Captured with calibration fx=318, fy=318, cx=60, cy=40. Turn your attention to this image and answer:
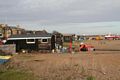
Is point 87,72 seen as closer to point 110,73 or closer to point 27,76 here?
point 110,73

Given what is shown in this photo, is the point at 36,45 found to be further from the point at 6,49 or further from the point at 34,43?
the point at 6,49

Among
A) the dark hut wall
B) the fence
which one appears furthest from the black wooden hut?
the fence

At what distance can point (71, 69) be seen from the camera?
75.4 feet

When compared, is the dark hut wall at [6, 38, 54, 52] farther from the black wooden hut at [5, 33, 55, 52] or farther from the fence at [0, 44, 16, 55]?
the fence at [0, 44, 16, 55]

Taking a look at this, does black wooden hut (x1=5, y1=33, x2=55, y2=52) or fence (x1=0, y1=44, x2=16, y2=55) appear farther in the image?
black wooden hut (x1=5, y1=33, x2=55, y2=52)

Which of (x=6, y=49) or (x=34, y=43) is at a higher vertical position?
(x=34, y=43)

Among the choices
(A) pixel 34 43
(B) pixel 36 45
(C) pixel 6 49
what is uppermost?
(A) pixel 34 43

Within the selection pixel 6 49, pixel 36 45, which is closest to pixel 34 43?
pixel 36 45


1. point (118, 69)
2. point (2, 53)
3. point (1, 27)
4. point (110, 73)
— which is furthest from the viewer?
point (1, 27)

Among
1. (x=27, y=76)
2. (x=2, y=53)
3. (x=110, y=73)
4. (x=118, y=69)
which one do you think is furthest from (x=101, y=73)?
(x=2, y=53)

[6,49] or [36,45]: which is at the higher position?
[36,45]

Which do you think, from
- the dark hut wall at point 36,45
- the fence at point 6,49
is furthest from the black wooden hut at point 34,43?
the fence at point 6,49

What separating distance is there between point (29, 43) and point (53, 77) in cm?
2584

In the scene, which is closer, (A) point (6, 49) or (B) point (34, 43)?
(A) point (6, 49)
